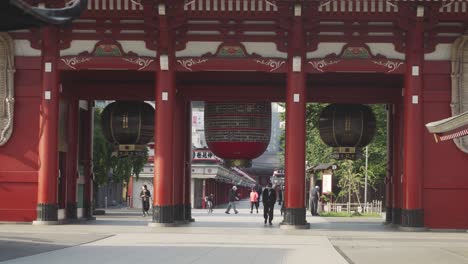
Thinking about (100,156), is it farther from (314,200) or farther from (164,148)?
(164,148)

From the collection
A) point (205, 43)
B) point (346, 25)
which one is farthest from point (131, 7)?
point (346, 25)

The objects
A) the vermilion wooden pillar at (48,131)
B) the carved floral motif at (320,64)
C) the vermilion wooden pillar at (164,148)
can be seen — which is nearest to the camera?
the vermilion wooden pillar at (164,148)

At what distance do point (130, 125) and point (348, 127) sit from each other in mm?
8231

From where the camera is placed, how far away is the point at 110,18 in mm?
27781

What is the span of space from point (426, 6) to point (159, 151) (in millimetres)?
9949

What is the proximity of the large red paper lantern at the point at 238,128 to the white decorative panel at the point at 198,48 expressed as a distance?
3701 mm

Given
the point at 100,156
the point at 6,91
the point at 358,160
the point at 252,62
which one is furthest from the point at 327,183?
the point at 6,91

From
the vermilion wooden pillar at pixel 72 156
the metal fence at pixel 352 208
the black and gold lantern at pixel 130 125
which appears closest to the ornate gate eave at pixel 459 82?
the black and gold lantern at pixel 130 125

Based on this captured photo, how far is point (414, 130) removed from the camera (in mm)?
27250

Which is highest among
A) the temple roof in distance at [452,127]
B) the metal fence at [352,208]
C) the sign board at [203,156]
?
the sign board at [203,156]

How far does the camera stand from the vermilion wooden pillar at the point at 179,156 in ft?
103

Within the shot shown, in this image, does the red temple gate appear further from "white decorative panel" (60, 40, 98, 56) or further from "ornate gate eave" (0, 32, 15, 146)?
"ornate gate eave" (0, 32, 15, 146)

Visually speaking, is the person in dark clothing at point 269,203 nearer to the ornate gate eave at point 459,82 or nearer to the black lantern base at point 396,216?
the black lantern base at point 396,216

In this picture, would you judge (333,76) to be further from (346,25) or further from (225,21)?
(225,21)
